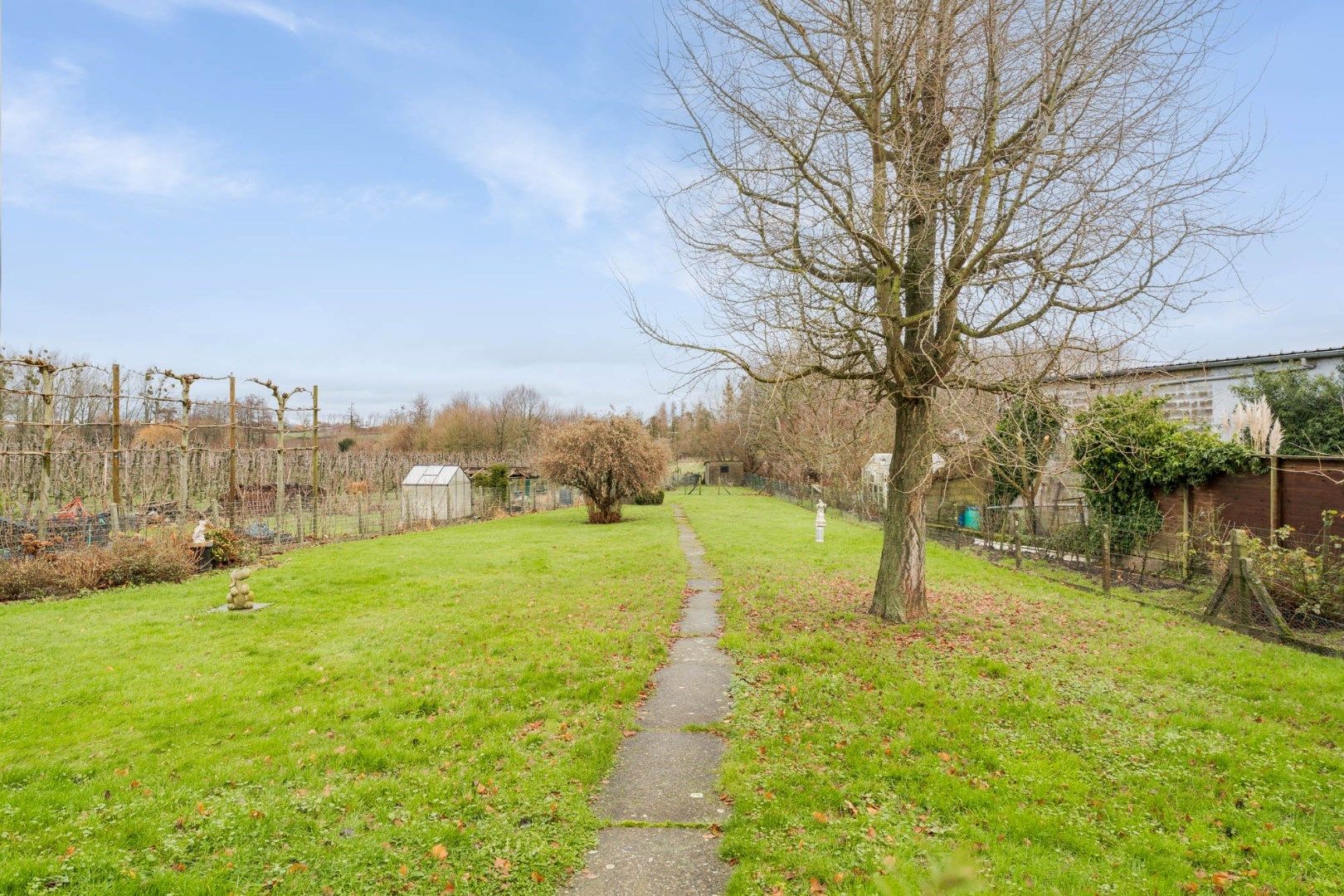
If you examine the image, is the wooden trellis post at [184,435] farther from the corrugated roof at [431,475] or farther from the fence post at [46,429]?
the corrugated roof at [431,475]

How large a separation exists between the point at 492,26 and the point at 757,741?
8437mm

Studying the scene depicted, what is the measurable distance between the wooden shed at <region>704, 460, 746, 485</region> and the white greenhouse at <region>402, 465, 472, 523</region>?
1337 inches

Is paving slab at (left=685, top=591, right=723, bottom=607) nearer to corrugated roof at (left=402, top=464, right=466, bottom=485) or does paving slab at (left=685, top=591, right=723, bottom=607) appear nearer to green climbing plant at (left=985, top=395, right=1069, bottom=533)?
green climbing plant at (left=985, top=395, right=1069, bottom=533)

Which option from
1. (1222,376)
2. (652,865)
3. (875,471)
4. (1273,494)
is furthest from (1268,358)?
(652,865)

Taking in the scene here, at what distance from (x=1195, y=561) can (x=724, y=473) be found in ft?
155

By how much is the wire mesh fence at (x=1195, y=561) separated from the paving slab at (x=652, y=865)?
25.1 feet

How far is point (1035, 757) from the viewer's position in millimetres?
4957

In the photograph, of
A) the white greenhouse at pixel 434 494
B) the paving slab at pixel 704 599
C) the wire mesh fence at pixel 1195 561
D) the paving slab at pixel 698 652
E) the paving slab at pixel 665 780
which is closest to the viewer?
the paving slab at pixel 665 780

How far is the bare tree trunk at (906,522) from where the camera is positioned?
834cm

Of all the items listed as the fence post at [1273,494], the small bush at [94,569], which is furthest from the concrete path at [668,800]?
the small bush at [94,569]

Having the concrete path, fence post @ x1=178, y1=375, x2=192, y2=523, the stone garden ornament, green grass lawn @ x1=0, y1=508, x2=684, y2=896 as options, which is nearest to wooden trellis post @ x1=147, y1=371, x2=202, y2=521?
fence post @ x1=178, y1=375, x2=192, y2=523

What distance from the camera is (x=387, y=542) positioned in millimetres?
17984

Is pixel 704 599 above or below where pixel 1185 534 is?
below

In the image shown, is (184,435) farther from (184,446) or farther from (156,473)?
(156,473)
